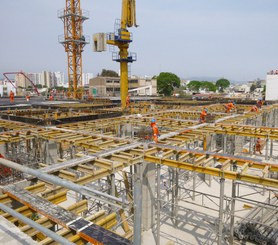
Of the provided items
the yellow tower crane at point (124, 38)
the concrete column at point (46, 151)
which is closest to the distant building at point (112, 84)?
the yellow tower crane at point (124, 38)

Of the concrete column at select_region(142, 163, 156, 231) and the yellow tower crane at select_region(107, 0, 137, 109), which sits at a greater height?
the yellow tower crane at select_region(107, 0, 137, 109)

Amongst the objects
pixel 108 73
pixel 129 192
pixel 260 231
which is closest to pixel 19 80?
pixel 108 73

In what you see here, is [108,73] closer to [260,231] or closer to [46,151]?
[46,151]

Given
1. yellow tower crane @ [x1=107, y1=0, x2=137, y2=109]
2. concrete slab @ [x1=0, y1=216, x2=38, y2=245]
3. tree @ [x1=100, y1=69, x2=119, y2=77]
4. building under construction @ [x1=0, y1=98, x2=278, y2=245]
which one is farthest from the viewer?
tree @ [x1=100, y1=69, x2=119, y2=77]

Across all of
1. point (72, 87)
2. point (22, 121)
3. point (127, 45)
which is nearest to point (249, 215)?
point (22, 121)

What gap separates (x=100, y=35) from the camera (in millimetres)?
34031

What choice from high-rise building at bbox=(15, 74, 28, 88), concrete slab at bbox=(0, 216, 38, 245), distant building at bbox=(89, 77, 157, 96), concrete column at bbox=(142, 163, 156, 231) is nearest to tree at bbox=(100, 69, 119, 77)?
distant building at bbox=(89, 77, 157, 96)

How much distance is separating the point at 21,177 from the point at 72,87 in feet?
144

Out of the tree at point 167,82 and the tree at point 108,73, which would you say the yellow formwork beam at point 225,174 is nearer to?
the tree at point 167,82

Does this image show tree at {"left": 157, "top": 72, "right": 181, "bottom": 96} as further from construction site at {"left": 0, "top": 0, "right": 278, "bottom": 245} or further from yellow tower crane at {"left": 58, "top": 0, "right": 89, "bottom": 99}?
construction site at {"left": 0, "top": 0, "right": 278, "bottom": 245}

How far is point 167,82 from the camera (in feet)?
319

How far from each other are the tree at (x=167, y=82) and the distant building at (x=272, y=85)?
156 ft

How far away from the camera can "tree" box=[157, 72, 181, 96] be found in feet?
319

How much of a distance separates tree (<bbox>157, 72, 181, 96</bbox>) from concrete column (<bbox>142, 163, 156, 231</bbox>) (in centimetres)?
Result: 8842
